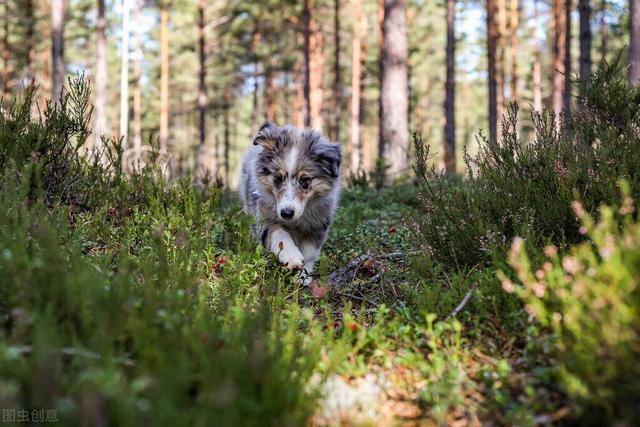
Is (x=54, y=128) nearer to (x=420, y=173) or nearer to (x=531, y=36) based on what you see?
(x=420, y=173)

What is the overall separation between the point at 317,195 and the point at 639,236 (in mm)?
3934

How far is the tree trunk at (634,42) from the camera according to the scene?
9.98 m

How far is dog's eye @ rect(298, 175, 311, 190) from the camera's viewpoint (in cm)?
576

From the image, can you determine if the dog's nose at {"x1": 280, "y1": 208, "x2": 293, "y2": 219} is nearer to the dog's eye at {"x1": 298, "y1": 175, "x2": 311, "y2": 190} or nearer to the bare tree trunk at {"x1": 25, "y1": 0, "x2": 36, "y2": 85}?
the dog's eye at {"x1": 298, "y1": 175, "x2": 311, "y2": 190}

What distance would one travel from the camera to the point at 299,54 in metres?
35.7

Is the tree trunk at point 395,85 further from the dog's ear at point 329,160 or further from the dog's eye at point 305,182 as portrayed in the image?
the dog's eye at point 305,182

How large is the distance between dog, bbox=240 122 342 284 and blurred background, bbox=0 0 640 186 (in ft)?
21.6

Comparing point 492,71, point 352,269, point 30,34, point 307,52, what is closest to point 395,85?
point 352,269

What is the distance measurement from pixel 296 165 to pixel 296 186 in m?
0.25

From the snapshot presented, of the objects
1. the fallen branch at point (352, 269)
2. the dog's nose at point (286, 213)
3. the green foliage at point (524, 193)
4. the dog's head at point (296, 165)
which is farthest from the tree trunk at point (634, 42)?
the dog's nose at point (286, 213)

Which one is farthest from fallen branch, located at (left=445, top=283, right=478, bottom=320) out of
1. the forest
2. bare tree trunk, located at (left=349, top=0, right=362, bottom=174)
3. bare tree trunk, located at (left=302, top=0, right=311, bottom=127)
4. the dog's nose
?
bare tree trunk, located at (left=349, top=0, right=362, bottom=174)

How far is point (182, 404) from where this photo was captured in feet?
7.15

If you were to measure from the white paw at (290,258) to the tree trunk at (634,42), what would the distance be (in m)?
8.17

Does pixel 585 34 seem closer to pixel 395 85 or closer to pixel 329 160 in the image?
pixel 395 85
